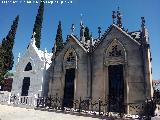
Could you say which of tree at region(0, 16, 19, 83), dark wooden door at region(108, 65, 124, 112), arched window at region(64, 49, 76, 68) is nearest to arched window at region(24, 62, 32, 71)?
arched window at region(64, 49, 76, 68)

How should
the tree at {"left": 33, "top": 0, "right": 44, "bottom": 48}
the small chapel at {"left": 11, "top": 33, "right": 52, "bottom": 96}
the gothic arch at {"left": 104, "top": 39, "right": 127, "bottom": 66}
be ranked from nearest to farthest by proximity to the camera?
the gothic arch at {"left": 104, "top": 39, "right": 127, "bottom": 66} < the small chapel at {"left": 11, "top": 33, "right": 52, "bottom": 96} < the tree at {"left": 33, "top": 0, "right": 44, "bottom": 48}

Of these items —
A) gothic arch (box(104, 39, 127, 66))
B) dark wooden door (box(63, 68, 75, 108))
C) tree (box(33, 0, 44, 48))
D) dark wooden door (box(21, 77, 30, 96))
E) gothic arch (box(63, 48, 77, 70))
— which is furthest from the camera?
tree (box(33, 0, 44, 48))

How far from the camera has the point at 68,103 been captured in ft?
68.3

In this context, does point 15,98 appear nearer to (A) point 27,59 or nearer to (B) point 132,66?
(A) point 27,59

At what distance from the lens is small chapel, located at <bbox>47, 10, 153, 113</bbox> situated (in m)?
16.9

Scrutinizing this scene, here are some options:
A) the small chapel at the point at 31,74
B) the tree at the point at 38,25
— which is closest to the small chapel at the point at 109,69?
the small chapel at the point at 31,74

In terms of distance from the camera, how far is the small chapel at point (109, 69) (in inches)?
666

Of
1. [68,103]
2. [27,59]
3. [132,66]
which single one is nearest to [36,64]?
[27,59]

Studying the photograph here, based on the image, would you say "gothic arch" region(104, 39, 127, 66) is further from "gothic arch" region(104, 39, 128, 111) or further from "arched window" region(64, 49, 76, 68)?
"arched window" region(64, 49, 76, 68)

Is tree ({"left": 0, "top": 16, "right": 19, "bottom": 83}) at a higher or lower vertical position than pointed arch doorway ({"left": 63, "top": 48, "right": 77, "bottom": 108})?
higher

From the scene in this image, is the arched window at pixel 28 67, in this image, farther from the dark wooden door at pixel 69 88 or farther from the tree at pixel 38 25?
the tree at pixel 38 25

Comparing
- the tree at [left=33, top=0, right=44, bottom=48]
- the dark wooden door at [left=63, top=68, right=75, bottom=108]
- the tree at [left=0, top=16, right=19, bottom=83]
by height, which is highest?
the tree at [left=33, top=0, right=44, bottom=48]

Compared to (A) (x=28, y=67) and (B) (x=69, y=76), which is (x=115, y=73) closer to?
(B) (x=69, y=76)

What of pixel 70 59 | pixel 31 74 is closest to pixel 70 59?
pixel 70 59
